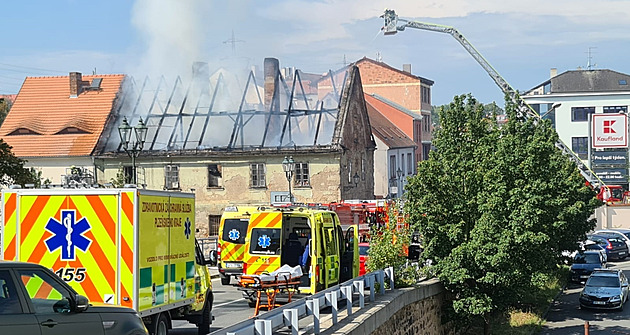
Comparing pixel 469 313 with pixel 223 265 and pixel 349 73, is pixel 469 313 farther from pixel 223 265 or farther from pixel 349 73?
pixel 349 73

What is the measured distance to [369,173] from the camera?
5803 centimetres

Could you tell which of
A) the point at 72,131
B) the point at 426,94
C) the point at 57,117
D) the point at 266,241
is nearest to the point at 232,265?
the point at 266,241

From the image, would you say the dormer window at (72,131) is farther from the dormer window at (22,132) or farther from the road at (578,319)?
the road at (578,319)

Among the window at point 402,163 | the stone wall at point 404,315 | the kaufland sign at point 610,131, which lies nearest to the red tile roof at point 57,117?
the window at point 402,163

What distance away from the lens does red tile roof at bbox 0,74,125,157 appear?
54250mm

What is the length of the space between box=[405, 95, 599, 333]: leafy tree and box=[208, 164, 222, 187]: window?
79.4ft

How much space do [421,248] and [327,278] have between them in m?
8.19

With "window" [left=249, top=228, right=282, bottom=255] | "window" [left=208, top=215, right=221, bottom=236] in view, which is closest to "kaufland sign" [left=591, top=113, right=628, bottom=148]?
"window" [left=208, top=215, right=221, bottom=236]

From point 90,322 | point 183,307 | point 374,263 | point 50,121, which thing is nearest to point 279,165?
point 50,121

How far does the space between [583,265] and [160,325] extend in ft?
115

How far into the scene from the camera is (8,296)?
28.8ft

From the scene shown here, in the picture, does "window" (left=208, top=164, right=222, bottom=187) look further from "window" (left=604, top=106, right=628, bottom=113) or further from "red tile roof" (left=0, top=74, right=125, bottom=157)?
"window" (left=604, top=106, right=628, bottom=113)

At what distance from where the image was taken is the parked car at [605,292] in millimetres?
35312

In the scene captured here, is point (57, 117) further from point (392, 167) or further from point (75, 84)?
point (392, 167)
